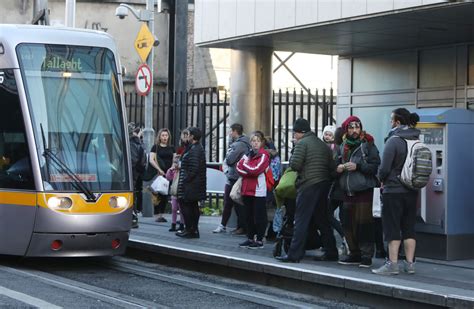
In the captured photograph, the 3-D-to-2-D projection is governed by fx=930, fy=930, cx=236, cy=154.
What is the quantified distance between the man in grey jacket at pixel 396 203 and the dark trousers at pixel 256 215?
259 centimetres

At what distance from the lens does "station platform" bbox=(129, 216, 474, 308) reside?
30.6 feet

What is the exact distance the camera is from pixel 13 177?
1171 centimetres

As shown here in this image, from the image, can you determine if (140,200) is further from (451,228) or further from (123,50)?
(123,50)

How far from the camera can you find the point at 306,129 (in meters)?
11.7

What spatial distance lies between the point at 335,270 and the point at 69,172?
350 centimetres

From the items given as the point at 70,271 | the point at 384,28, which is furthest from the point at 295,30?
the point at 70,271

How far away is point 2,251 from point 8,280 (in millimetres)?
895

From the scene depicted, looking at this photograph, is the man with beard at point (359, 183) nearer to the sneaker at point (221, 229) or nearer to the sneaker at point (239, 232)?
the sneaker at point (239, 232)

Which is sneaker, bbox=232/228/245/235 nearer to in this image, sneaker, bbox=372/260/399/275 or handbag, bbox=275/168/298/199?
handbag, bbox=275/168/298/199

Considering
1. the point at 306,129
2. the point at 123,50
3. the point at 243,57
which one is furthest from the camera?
the point at 123,50

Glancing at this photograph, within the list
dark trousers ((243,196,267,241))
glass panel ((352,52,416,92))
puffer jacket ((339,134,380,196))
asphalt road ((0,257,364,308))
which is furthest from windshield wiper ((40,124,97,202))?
glass panel ((352,52,416,92))

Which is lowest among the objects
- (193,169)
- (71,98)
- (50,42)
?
(193,169)

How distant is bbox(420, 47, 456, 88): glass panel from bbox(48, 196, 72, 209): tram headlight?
22.3 feet

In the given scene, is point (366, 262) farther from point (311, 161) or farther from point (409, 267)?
point (311, 161)
